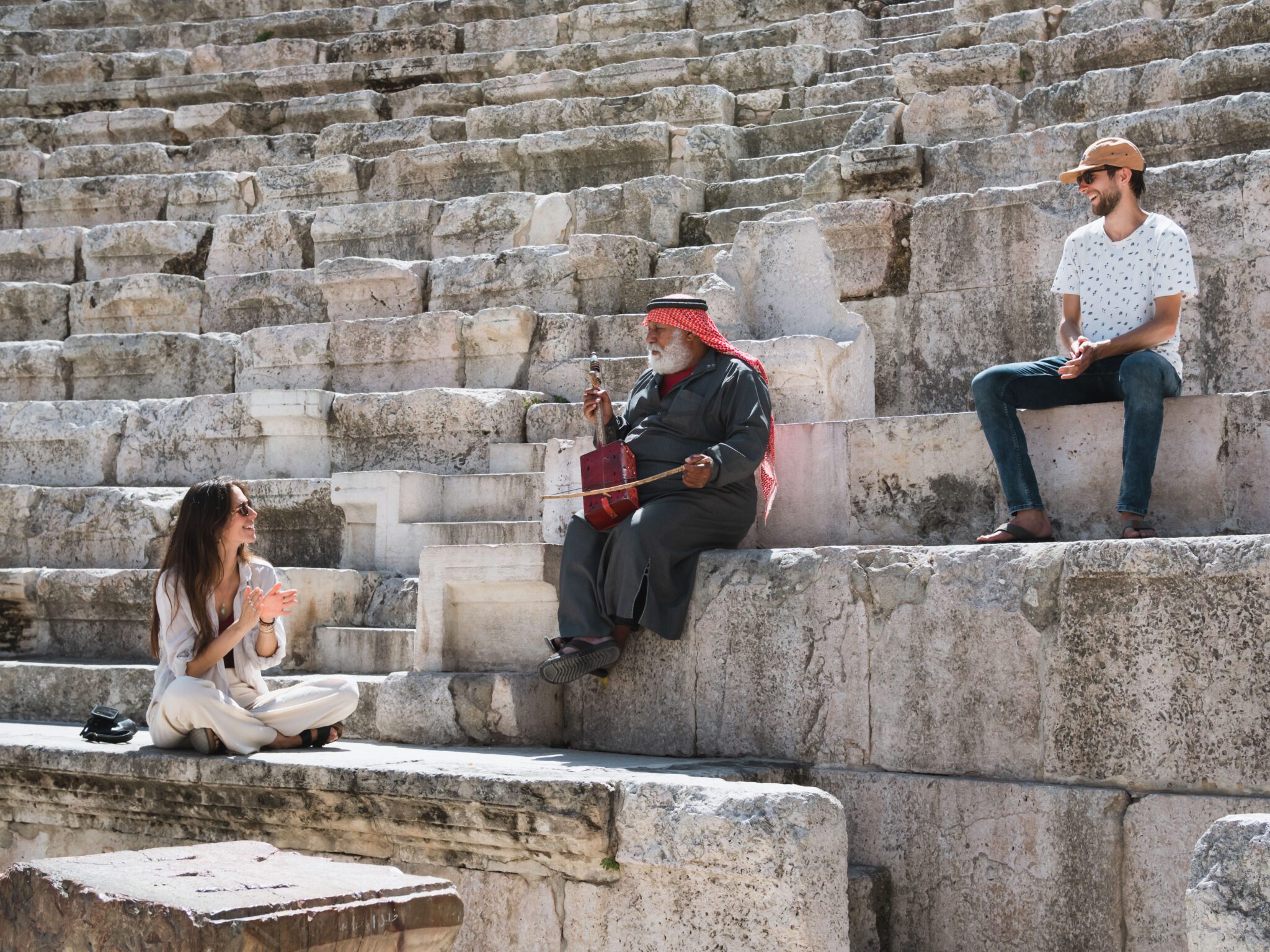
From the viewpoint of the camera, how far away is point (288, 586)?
6754 mm

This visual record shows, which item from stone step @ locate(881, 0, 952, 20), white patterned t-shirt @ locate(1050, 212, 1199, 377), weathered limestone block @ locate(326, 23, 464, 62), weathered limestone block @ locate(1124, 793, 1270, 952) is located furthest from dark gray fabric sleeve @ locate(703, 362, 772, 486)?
weathered limestone block @ locate(326, 23, 464, 62)

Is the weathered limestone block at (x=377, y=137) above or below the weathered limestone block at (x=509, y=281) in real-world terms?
above

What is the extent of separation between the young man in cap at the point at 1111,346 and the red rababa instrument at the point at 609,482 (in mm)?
1269

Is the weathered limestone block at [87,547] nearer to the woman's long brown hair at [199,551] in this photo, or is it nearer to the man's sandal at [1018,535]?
the woman's long brown hair at [199,551]

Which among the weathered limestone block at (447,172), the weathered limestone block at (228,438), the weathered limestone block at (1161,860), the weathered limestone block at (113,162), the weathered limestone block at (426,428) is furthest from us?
the weathered limestone block at (113,162)

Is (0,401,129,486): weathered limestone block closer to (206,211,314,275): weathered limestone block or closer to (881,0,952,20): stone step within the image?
(206,211,314,275): weathered limestone block

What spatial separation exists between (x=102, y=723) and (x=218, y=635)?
638mm

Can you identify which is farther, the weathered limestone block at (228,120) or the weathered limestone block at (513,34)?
the weathered limestone block at (513,34)

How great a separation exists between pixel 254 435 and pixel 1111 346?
199 inches

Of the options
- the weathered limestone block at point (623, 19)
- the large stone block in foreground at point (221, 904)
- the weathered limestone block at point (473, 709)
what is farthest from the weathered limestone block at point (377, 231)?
the large stone block in foreground at point (221, 904)

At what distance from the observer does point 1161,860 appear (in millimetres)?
4016

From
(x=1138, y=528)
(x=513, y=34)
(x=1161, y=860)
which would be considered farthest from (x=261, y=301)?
(x=1161, y=860)

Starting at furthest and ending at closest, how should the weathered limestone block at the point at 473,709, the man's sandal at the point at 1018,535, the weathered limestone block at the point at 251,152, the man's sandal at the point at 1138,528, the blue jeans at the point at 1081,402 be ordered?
the weathered limestone block at the point at 251,152
the weathered limestone block at the point at 473,709
the man's sandal at the point at 1018,535
the blue jeans at the point at 1081,402
the man's sandal at the point at 1138,528

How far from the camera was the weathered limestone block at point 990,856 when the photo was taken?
4.11 meters
